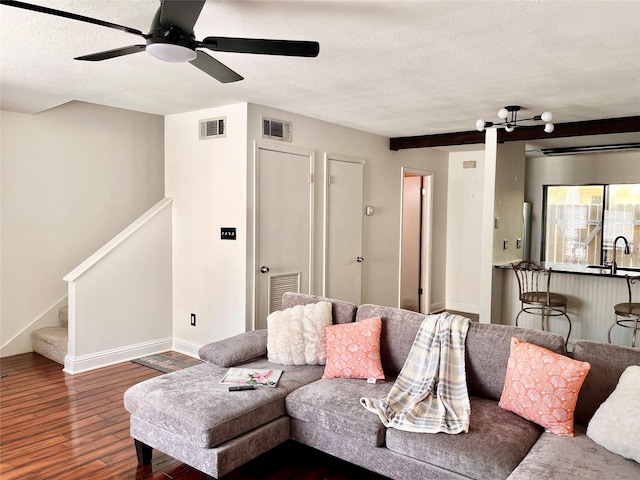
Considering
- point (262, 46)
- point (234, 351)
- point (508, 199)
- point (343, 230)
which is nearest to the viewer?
point (262, 46)

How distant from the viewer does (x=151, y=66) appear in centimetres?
320

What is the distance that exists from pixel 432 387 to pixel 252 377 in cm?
103

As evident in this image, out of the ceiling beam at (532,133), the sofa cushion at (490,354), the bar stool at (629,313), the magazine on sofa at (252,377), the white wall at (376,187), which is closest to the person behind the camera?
the sofa cushion at (490,354)

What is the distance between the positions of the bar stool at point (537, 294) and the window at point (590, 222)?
2.56 m

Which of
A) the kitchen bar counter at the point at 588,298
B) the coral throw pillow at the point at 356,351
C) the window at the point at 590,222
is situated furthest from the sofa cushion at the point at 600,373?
the window at the point at 590,222

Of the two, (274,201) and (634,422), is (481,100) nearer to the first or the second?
(274,201)

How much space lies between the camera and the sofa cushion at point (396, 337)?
2961 mm

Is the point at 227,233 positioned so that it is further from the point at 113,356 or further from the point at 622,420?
the point at 622,420

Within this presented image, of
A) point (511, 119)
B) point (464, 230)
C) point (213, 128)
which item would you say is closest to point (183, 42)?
point (213, 128)

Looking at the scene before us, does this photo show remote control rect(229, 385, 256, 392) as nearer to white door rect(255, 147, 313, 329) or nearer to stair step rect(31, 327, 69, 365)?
white door rect(255, 147, 313, 329)

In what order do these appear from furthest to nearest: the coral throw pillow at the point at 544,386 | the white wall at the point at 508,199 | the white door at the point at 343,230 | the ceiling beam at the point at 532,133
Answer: the white wall at the point at 508,199 < the white door at the point at 343,230 < the ceiling beam at the point at 532,133 < the coral throw pillow at the point at 544,386

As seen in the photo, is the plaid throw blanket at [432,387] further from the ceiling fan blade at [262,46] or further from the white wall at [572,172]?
the white wall at [572,172]

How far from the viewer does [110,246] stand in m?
4.50

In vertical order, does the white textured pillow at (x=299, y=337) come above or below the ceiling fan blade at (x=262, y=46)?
below
